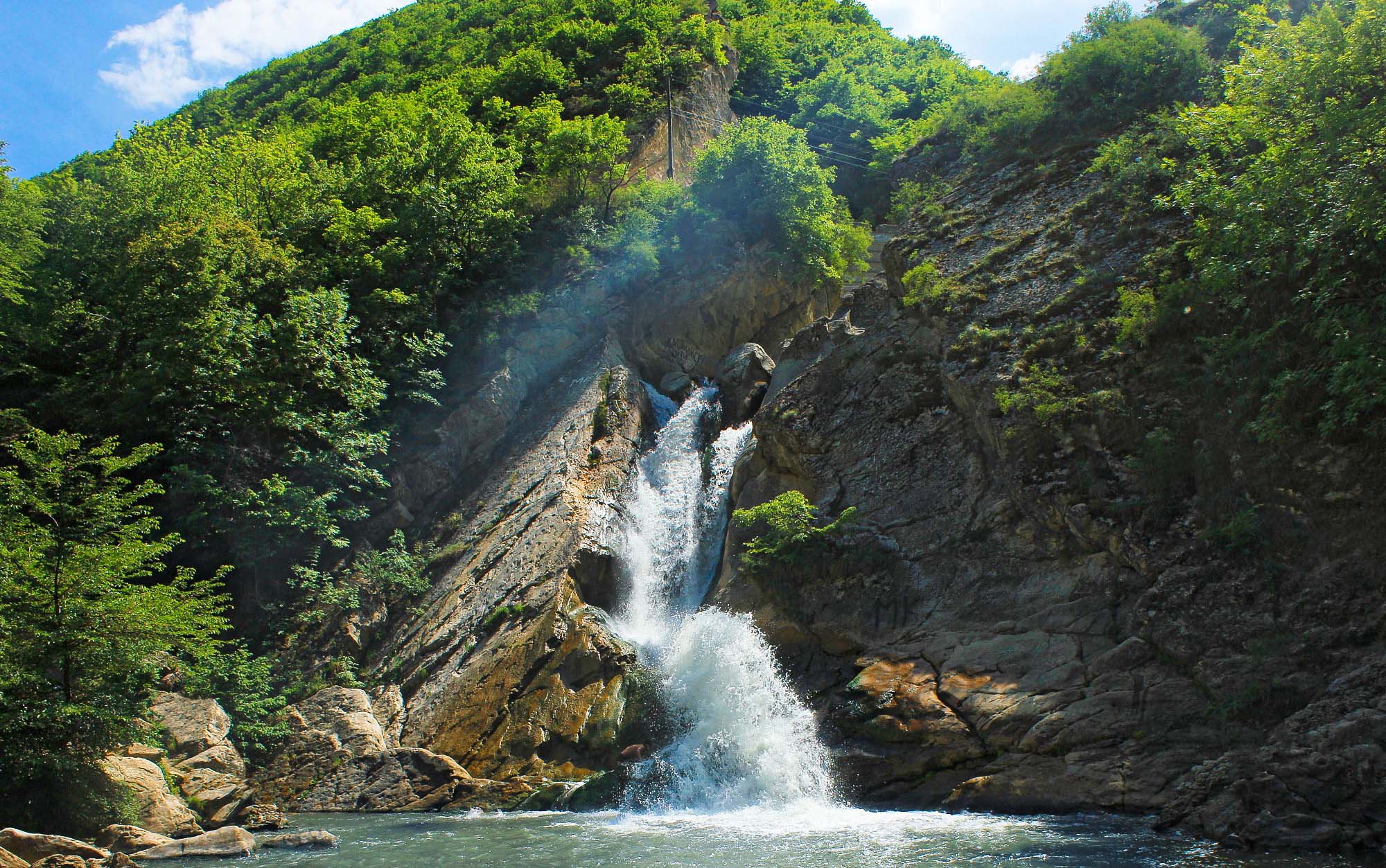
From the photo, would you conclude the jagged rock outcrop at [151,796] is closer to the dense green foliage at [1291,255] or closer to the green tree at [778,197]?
the dense green foliage at [1291,255]

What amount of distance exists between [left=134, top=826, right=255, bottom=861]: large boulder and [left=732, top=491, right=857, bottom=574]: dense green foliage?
10733mm

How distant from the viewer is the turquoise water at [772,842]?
11383 mm

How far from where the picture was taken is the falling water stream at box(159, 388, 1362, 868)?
39.1ft

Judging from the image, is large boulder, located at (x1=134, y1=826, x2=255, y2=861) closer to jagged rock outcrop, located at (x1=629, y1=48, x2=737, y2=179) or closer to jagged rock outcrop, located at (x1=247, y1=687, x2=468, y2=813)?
jagged rock outcrop, located at (x1=247, y1=687, x2=468, y2=813)

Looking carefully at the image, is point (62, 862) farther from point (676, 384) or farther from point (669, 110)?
point (669, 110)

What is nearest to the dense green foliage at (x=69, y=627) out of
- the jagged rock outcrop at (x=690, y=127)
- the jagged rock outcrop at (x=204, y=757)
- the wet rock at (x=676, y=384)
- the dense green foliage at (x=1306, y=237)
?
the jagged rock outcrop at (x=204, y=757)

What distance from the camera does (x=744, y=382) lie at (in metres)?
29.0

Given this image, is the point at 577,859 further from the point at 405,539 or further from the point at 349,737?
the point at 405,539

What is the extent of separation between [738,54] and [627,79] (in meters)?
13.4

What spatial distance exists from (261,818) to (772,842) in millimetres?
10016

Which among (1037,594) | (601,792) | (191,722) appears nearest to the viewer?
(1037,594)

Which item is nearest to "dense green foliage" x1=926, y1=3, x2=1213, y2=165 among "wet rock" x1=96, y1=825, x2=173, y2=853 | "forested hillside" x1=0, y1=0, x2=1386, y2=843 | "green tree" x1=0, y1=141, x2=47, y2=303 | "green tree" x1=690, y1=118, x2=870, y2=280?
"forested hillside" x1=0, y1=0, x2=1386, y2=843

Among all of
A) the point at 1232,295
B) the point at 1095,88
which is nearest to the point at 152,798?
the point at 1232,295

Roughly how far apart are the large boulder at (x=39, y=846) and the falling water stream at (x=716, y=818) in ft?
4.19
